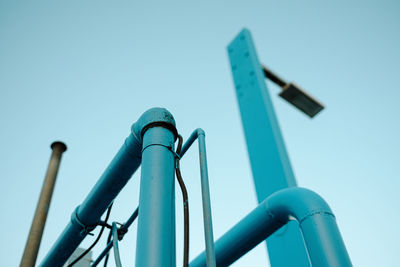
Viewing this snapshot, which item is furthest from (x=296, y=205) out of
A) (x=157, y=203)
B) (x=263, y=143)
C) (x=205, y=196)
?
(x=263, y=143)

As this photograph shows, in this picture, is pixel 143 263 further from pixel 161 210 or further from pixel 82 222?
pixel 82 222

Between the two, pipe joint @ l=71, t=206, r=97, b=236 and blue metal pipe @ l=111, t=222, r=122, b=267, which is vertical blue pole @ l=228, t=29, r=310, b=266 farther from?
pipe joint @ l=71, t=206, r=97, b=236

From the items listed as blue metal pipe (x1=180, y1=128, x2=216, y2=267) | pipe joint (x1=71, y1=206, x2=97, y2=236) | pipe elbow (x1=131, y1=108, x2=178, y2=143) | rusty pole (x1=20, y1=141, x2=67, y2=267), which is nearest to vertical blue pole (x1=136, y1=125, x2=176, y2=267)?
pipe elbow (x1=131, y1=108, x2=178, y2=143)

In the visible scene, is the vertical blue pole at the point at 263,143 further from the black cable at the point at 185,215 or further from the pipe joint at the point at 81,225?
the pipe joint at the point at 81,225

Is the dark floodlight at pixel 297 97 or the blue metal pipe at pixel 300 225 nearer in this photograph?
the blue metal pipe at pixel 300 225

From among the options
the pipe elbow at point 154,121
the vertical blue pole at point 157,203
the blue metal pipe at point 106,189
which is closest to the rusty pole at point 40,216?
the blue metal pipe at point 106,189

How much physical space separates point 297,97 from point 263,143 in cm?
226

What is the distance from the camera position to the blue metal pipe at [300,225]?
1.41 meters

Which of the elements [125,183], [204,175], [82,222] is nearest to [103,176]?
[125,183]

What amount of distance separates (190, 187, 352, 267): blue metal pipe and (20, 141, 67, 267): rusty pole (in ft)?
4.16

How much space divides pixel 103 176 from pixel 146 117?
0.50 m

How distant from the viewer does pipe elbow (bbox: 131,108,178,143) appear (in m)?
1.67

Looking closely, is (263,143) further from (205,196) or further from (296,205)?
(205,196)

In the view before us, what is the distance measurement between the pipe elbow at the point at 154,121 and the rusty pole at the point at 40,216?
4.90 ft
